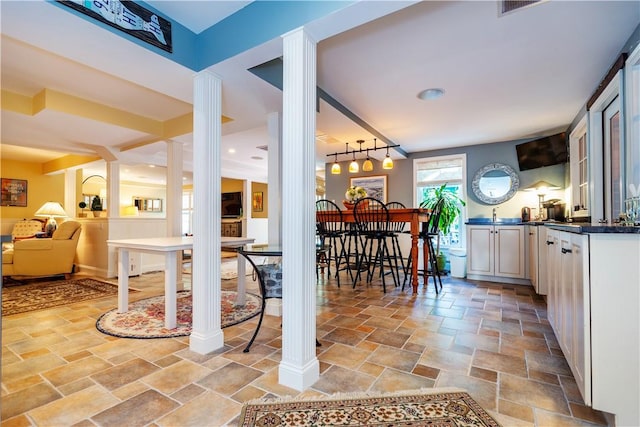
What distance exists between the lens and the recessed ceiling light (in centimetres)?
315

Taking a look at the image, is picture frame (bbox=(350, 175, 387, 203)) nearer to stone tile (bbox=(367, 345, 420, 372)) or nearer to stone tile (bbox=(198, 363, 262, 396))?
stone tile (bbox=(367, 345, 420, 372))

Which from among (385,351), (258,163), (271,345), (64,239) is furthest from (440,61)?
(64,239)

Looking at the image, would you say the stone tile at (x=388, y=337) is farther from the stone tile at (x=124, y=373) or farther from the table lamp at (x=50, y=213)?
the table lamp at (x=50, y=213)

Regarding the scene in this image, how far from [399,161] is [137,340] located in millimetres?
5110

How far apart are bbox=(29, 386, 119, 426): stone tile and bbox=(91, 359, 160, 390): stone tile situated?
0.08m

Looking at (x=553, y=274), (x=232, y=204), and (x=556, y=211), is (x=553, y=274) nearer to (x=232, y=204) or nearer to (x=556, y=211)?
(x=556, y=211)

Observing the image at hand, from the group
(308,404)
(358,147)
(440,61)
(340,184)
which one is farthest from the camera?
(340,184)

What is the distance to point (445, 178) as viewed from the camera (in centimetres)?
562

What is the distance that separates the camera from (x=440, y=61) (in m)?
2.58

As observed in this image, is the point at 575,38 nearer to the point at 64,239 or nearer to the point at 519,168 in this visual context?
the point at 519,168

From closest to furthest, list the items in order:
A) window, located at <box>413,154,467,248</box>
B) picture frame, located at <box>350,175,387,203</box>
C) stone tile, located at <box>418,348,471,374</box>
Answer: stone tile, located at <box>418,348,471,374</box> < window, located at <box>413,154,467,248</box> < picture frame, located at <box>350,175,387,203</box>

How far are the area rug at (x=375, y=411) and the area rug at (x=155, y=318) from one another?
1324 millimetres

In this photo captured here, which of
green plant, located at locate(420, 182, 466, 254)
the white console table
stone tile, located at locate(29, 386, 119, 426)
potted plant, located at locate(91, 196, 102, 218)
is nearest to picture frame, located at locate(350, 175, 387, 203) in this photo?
green plant, located at locate(420, 182, 466, 254)

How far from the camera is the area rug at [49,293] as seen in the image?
3.29 metres
